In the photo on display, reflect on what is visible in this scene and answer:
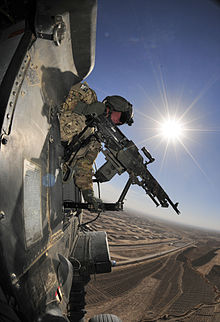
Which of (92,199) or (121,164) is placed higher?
(121,164)

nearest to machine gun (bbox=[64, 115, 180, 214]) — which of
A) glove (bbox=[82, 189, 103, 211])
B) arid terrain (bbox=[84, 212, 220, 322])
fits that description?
glove (bbox=[82, 189, 103, 211])

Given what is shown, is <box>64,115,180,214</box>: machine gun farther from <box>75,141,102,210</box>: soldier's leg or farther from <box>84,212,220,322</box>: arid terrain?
<box>84,212,220,322</box>: arid terrain

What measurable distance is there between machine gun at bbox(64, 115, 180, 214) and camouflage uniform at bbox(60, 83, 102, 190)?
209 millimetres

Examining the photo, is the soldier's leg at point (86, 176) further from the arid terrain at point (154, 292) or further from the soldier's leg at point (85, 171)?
the arid terrain at point (154, 292)

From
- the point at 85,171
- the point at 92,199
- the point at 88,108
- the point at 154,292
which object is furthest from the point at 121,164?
the point at 154,292

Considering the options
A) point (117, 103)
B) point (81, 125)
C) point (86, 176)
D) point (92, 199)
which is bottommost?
point (92, 199)

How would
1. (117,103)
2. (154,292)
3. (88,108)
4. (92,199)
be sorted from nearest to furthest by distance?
(88,108) < (92,199) < (117,103) < (154,292)

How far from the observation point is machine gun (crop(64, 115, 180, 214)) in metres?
2.91

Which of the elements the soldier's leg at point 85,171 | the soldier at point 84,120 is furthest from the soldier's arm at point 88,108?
the soldier's leg at point 85,171

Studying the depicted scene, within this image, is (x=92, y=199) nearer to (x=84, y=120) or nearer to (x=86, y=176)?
(x=86, y=176)

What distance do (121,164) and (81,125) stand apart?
145cm

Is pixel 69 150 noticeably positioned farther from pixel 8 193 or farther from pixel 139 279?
pixel 139 279

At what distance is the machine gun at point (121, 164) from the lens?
291 centimetres

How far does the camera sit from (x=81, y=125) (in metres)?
2.77
